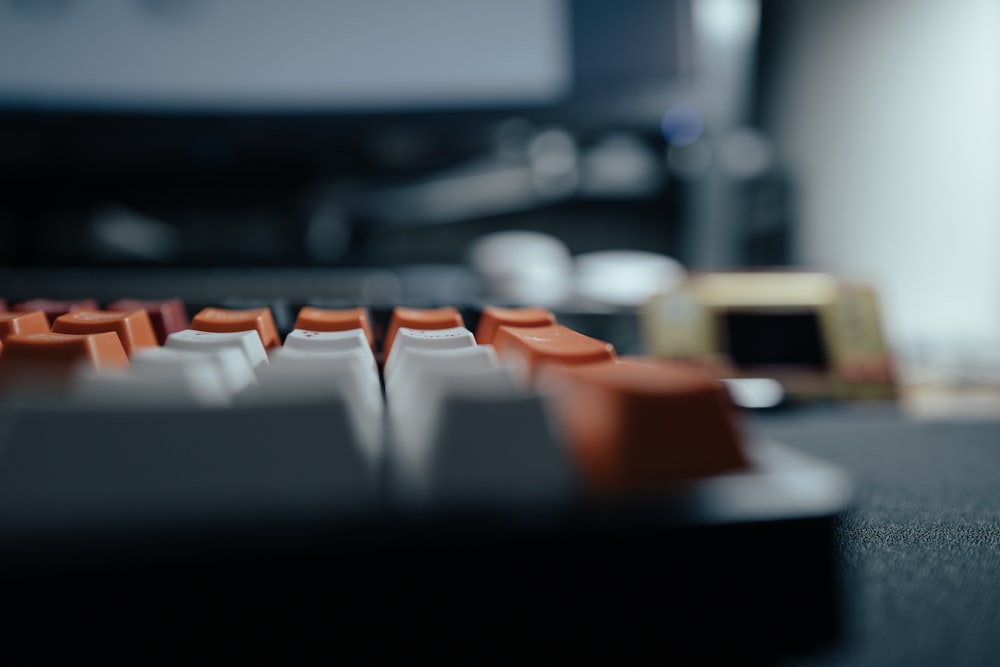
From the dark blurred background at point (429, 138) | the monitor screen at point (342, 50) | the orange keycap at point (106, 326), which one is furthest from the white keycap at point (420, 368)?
the monitor screen at point (342, 50)

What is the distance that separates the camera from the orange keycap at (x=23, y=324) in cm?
24

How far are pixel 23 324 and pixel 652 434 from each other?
0.79 ft

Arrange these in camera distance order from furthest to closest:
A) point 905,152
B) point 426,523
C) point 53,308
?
point 905,152, point 53,308, point 426,523

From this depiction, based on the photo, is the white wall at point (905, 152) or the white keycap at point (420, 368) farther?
the white wall at point (905, 152)

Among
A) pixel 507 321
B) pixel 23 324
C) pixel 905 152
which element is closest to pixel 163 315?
pixel 23 324

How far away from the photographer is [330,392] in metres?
0.13

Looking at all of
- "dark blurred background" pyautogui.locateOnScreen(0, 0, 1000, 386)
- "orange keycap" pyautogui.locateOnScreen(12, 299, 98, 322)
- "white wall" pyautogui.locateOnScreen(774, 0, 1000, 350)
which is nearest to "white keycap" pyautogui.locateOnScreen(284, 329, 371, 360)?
"orange keycap" pyautogui.locateOnScreen(12, 299, 98, 322)

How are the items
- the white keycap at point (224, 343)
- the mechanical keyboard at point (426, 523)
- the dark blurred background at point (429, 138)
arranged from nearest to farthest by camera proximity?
the mechanical keyboard at point (426, 523) → the white keycap at point (224, 343) → the dark blurred background at point (429, 138)

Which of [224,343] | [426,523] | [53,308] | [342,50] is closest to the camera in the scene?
[426,523]

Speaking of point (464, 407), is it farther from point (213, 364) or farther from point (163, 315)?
point (163, 315)

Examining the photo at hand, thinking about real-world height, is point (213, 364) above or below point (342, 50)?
below

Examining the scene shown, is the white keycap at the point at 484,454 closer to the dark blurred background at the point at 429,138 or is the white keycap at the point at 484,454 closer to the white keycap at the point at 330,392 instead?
the white keycap at the point at 330,392

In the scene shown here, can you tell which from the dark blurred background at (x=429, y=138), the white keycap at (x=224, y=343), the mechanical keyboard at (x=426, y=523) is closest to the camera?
the mechanical keyboard at (x=426, y=523)

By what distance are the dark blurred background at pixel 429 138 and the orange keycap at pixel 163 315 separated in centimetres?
31
